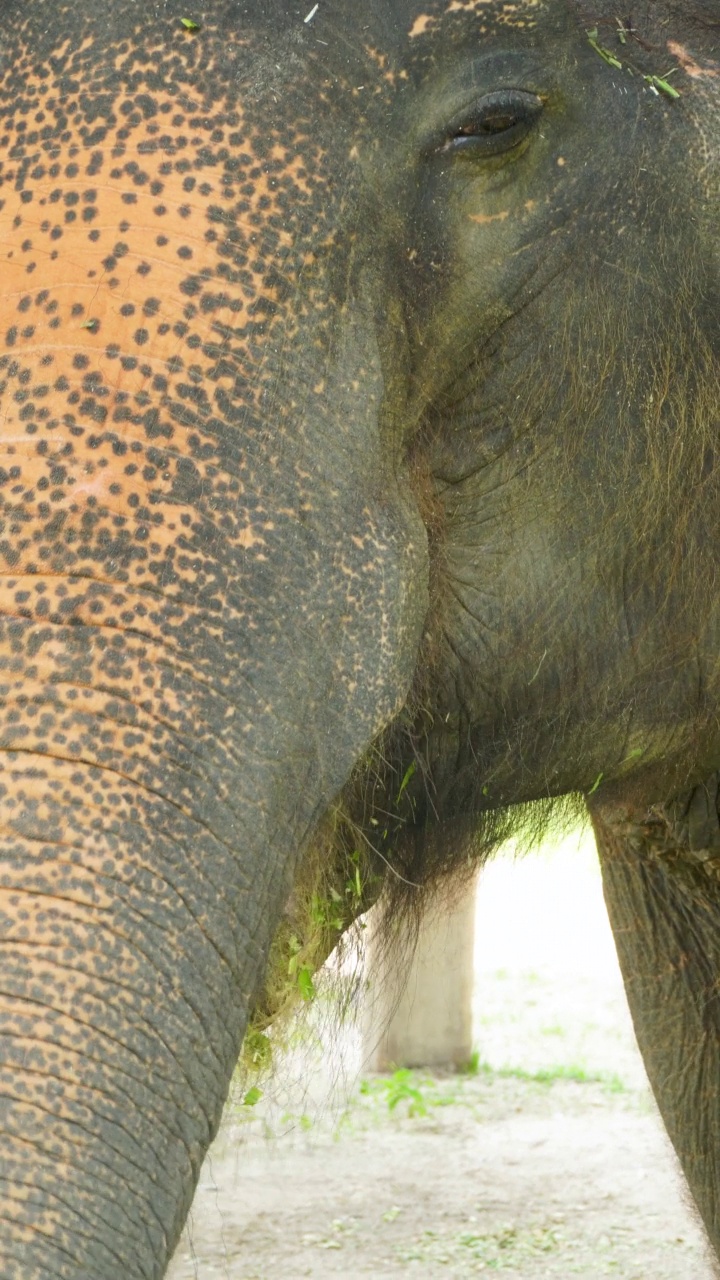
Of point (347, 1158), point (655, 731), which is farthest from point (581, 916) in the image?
point (655, 731)

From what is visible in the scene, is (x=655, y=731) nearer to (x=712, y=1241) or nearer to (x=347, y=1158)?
(x=712, y=1241)

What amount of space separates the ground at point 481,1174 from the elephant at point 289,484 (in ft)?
5.96

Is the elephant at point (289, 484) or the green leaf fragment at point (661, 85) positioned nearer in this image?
the elephant at point (289, 484)

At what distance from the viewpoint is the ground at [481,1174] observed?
5539 mm

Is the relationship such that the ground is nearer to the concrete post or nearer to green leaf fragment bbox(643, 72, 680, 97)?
the concrete post

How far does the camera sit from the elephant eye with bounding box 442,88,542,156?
2258 millimetres

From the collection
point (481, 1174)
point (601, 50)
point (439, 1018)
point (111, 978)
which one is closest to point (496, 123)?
point (601, 50)

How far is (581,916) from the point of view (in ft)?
36.7

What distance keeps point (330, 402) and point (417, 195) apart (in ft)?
0.99

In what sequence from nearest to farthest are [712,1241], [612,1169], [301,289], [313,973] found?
[301,289]
[313,973]
[712,1241]
[612,1169]

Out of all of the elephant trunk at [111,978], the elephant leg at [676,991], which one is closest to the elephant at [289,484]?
the elephant trunk at [111,978]

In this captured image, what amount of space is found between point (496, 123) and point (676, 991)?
2.30 metres

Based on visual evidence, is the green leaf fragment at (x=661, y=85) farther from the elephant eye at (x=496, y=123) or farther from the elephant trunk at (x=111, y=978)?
the elephant trunk at (x=111, y=978)

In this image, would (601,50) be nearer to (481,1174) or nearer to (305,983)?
(305,983)
